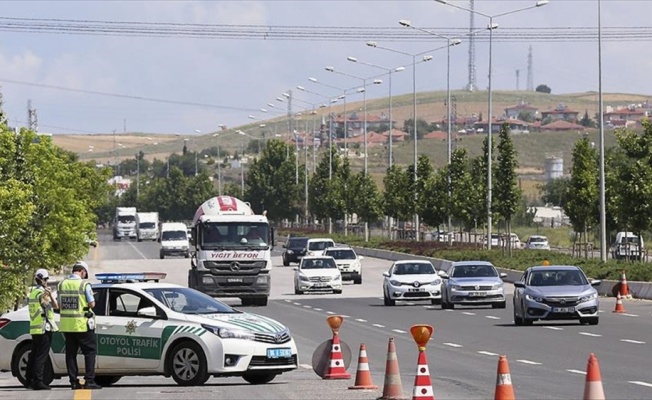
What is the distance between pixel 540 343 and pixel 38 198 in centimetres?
2865

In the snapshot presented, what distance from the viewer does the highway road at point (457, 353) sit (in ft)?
68.1

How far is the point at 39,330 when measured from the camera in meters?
22.2

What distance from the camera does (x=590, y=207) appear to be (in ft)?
242

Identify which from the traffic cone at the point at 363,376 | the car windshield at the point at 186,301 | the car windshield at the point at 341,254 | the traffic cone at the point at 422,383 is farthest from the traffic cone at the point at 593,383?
the car windshield at the point at 341,254

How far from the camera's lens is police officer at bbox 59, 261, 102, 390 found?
21750 mm

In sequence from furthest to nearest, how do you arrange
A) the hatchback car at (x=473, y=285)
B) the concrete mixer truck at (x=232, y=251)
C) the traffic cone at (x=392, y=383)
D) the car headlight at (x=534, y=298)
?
the concrete mixer truck at (x=232, y=251)
the hatchback car at (x=473, y=285)
the car headlight at (x=534, y=298)
the traffic cone at (x=392, y=383)

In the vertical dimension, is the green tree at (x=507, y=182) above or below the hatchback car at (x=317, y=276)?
above

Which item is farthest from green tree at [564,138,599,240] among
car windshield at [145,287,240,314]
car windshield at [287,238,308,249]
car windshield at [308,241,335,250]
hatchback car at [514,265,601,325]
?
car windshield at [145,287,240,314]

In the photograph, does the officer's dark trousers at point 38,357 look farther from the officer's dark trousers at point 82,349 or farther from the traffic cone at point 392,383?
the traffic cone at point 392,383

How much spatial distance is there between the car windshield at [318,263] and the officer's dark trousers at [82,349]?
3725cm

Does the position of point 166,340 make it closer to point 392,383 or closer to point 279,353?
point 279,353

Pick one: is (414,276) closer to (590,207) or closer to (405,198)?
(590,207)

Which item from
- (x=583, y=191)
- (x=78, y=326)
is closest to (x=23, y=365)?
(x=78, y=326)

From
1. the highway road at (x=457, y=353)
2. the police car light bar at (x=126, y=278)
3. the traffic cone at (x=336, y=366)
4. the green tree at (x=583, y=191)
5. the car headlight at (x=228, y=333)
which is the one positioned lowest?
the highway road at (x=457, y=353)
